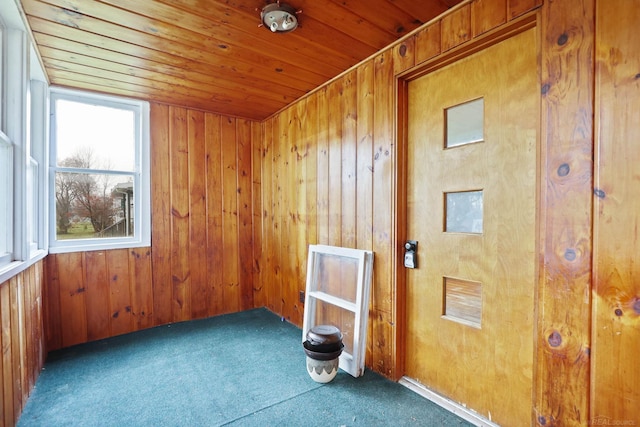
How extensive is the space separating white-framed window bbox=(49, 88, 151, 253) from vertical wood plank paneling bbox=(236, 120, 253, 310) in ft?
3.12

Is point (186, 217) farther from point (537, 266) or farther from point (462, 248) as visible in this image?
point (537, 266)

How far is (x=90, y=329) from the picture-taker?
9.14ft

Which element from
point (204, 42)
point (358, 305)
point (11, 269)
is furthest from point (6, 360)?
point (204, 42)

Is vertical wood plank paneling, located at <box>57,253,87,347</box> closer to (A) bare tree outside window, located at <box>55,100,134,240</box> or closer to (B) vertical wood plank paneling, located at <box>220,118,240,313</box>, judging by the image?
(A) bare tree outside window, located at <box>55,100,134,240</box>

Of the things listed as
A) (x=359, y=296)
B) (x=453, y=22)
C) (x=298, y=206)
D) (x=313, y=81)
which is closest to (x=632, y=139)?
(x=453, y=22)

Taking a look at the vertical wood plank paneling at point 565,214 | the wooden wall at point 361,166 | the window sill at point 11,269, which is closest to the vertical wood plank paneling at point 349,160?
the wooden wall at point 361,166

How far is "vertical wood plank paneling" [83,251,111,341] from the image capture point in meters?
2.79

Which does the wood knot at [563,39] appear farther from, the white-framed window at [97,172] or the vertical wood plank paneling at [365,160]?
the white-framed window at [97,172]

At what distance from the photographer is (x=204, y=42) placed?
6.41 ft

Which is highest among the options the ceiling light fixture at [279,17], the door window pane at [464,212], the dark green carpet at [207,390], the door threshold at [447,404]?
the ceiling light fixture at [279,17]

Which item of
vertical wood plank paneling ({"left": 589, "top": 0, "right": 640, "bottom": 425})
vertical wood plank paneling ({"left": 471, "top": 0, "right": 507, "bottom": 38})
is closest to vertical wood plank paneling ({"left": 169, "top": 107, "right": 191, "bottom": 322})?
vertical wood plank paneling ({"left": 471, "top": 0, "right": 507, "bottom": 38})

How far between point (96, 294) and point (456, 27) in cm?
355

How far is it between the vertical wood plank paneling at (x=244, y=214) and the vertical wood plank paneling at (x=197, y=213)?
1.32 feet

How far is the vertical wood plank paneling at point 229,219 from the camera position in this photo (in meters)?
3.47
